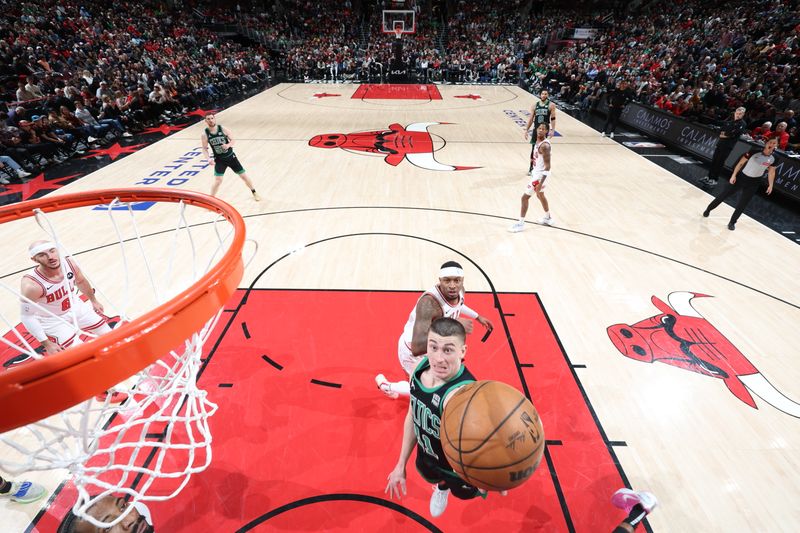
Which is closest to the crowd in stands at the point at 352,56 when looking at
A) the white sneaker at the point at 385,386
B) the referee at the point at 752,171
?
the referee at the point at 752,171

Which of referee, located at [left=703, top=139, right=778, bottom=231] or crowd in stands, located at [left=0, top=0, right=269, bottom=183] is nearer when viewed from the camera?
referee, located at [left=703, top=139, right=778, bottom=231]

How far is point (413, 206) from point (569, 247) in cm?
293

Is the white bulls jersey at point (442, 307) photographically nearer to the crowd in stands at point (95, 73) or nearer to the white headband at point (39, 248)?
the white headband at point (39, 248)

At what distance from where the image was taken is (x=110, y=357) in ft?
4.91

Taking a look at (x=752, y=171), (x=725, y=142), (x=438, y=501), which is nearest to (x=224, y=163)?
(x=438, y=501)

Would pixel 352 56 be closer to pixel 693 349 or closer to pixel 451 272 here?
pixel 693 349

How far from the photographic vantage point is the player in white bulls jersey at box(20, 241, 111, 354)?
3023 millimetres

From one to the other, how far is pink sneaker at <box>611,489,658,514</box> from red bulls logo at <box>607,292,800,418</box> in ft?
5.94

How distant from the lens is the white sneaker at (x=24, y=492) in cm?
287

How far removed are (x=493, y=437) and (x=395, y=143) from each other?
10.9 m

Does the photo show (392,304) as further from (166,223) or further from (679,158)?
(679,158)

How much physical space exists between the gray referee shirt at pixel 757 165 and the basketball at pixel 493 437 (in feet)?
23.7

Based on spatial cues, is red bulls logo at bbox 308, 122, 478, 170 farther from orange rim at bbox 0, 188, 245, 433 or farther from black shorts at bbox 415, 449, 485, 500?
orange rim at bbox 0, 188, 245, 433

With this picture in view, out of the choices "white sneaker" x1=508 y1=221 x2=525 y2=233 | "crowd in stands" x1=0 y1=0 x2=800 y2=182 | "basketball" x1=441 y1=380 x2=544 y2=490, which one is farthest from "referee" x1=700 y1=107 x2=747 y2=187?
"basketball" x1=441 y1=380 x2=544 y2=490
